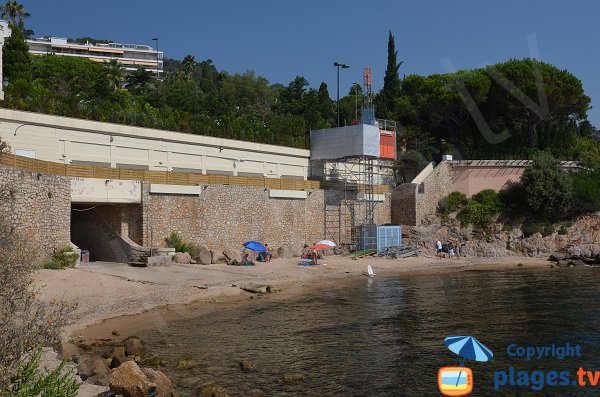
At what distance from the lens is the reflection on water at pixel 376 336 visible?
40.4 ft

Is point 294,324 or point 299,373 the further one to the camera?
point 294,324

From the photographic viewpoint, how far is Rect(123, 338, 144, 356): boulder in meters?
14.3

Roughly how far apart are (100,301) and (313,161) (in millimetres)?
25354

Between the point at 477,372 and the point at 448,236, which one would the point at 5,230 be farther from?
the point at 448,236

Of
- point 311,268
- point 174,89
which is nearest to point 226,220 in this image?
point 311,268

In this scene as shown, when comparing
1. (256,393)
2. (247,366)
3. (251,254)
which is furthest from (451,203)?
(256,393)

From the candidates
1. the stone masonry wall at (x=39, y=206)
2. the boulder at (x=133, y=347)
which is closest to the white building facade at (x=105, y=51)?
the stone masonry wall at (x=39, y=206)

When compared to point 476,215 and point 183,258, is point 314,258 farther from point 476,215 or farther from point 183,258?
point 476,215

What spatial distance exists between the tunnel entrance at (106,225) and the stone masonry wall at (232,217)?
70 centimetres

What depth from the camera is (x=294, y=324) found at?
18.3 meters

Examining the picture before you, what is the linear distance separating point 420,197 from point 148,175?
2058 cm

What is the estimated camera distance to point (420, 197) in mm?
42188

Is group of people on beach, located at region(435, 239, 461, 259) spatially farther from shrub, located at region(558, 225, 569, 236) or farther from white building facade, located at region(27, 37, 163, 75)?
white building facade, located at region(27, 37, 163, 75)

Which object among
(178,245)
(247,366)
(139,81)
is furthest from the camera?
(139,81)
